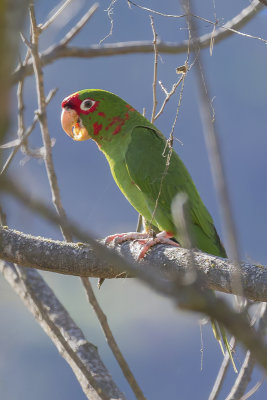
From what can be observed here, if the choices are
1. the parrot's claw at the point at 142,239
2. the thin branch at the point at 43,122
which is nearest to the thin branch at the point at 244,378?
the parrot's claw at the point at 142,239

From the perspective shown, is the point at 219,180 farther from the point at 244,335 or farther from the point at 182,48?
the point at 182,48

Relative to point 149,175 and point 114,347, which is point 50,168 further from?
point 114,347

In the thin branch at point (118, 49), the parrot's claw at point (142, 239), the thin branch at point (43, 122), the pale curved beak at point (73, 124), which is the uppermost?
the thin branch at point (118, 49)

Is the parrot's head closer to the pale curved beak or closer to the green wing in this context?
the pale curved beak

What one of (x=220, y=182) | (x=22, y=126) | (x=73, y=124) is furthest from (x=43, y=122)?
(x=220, y=182)

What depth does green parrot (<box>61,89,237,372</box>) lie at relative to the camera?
99.5 inches

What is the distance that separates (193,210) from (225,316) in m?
2.16

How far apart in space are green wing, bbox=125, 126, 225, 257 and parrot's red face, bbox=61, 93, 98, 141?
36 centimetres

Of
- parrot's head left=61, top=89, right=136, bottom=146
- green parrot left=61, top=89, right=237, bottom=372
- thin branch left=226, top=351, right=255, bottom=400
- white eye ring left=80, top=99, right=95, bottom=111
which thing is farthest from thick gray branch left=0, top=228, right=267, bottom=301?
white eye ring left=80, top=99, right=95, bottom=111

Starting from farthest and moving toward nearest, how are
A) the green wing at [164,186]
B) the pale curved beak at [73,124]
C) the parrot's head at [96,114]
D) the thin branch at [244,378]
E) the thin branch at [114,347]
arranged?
the pale curved beak at [73,124] → the parrot's head at [96,114] → the green wing at [164,186] → the thin branch at [244,378] → the thin branch at [114,347]

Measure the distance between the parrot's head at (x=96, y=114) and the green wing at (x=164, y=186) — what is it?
0.63ft

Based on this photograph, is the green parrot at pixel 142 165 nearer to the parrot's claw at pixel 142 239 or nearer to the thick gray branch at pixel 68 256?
the parrot's claw at pixel 142 239

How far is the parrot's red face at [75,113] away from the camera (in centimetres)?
289

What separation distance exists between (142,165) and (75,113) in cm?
61
